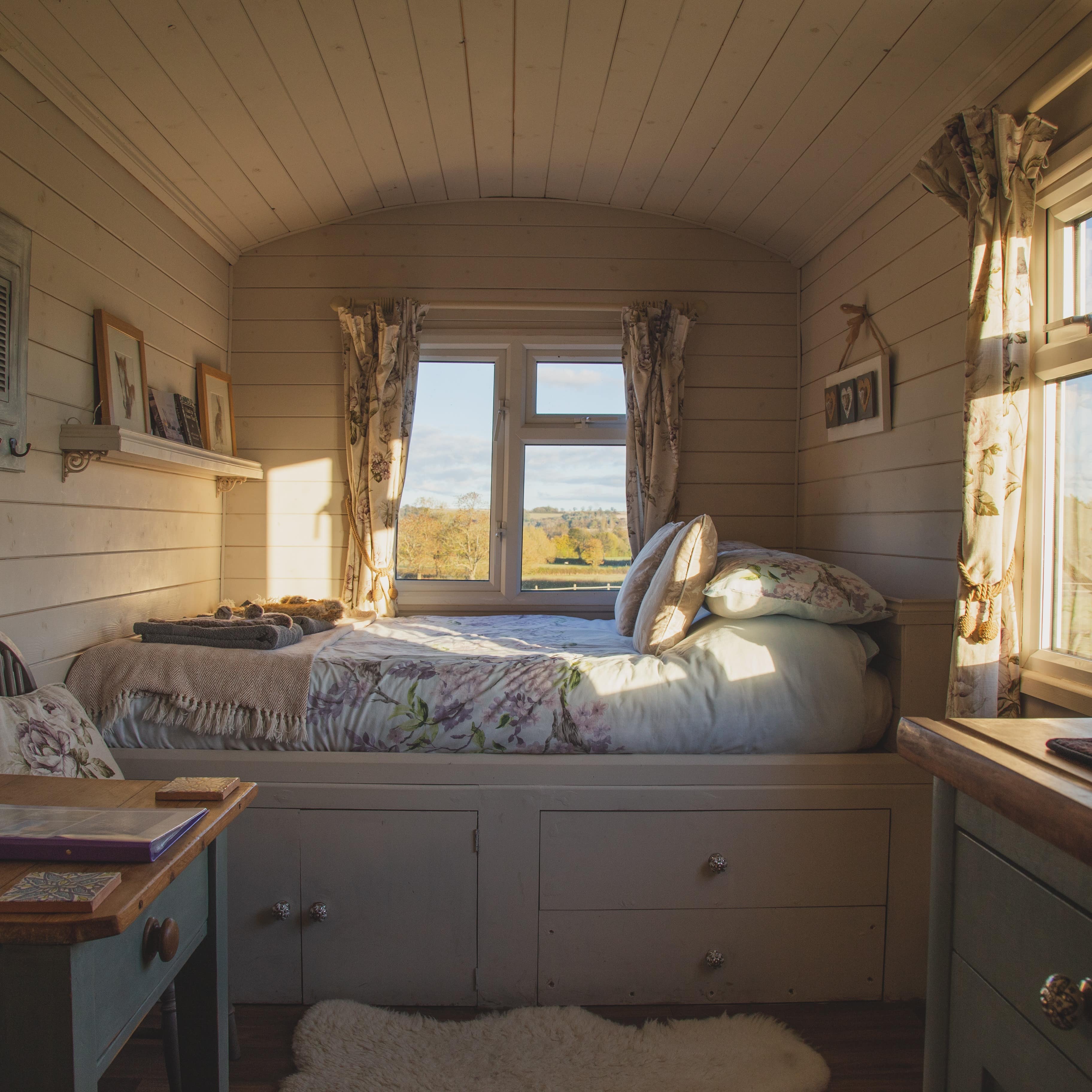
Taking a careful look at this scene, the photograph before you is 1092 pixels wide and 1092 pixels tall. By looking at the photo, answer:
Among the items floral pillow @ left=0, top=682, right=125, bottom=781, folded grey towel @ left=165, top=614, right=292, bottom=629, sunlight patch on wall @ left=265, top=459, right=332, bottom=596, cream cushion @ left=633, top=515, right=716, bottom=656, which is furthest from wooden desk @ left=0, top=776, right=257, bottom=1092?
sunlight patch on wall @ left=265, top=459, right=332, bottom=596

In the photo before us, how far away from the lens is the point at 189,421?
109 inches

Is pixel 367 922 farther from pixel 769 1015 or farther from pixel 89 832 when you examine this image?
pixel 89 832

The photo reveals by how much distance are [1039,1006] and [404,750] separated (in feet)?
4.61

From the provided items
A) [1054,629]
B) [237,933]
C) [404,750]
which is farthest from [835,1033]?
[237,933]

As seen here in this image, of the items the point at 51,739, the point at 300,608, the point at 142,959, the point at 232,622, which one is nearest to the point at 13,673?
the point at 51,739

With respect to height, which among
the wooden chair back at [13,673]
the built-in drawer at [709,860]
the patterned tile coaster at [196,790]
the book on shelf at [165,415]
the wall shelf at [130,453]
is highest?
the book on shelf at [165,415]

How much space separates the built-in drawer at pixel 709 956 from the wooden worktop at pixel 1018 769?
1019 mm

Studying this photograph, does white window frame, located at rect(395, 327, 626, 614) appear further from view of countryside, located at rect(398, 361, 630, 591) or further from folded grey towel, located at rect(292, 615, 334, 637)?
folded grey towel, located at rect(292, 615, 334, 637)

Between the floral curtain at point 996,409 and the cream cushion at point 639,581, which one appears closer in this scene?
the floral curtain at point 996,409

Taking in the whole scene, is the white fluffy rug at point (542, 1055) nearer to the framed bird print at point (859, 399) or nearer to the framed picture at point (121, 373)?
the framed picture at point (121, 373)

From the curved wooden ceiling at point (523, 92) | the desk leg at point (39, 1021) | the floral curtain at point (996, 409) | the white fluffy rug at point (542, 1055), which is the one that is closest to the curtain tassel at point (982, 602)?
the floral curtain at point (996, 409)

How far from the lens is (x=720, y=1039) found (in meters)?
1.75

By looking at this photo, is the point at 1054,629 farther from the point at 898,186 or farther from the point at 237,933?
the point at 237,933

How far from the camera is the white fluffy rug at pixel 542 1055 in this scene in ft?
5.23
